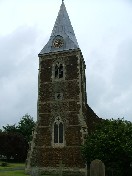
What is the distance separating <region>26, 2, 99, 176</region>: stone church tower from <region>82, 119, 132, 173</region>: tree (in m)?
4.76

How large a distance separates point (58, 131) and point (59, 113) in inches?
87.3

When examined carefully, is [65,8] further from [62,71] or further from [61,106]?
[61,106]

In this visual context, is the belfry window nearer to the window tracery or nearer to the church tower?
the church tower

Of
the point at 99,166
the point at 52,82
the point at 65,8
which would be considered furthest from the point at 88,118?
the point at 99,166

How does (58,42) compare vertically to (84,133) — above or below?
above

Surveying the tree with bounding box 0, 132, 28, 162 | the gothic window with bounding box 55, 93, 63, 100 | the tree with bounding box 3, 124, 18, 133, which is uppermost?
the gothic window with bounding box 55, 93, 63, 100

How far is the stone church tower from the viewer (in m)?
31.8

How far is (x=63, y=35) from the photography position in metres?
38.8

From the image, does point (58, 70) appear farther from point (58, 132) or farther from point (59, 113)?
point (58, 132)

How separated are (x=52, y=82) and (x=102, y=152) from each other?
1349 cm

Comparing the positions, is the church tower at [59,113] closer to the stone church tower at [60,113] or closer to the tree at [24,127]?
the stone church tower at [60,113]

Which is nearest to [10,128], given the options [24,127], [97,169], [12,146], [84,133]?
[24,127]

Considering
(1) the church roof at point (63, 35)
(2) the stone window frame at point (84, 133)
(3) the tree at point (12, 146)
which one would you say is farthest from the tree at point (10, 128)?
(2) the stone window frame at point (84, 133)

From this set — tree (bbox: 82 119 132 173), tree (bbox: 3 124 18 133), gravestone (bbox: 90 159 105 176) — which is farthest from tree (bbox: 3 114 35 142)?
gravestone (bbox: 90 159 105 176)
